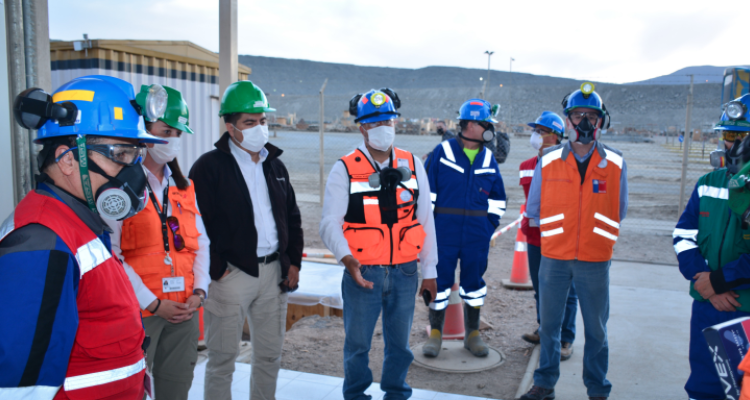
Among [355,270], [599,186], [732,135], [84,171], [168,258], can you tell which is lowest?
[355,270]

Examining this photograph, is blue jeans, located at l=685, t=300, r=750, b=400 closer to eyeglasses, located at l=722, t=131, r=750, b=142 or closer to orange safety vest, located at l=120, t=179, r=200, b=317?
eyeglasses, located at l=722, t=131, r=750, b=142

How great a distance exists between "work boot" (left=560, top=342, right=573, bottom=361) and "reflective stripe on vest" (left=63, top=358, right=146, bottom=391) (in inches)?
147

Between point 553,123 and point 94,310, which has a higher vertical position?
point 553,123

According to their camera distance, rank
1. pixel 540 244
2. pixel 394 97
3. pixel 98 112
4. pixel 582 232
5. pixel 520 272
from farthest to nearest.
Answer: pixel 520 272 → pixel 540 244 → pixel 394 97 → pixel 582 232 → pixel 98 112

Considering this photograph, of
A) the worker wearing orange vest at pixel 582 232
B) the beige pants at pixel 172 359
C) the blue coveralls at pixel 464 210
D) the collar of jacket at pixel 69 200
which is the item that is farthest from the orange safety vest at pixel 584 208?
the collar of jacket at pixel 69 200

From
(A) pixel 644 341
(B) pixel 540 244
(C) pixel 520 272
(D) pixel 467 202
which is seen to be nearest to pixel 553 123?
(B) pixel 540 244

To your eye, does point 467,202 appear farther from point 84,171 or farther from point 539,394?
point 84,171

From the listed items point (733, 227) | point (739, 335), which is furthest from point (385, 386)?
point (733, 227)

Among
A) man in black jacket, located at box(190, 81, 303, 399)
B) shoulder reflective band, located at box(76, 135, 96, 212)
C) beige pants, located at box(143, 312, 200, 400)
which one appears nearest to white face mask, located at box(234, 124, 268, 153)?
man in black jacket, located at box(190, 81, 303, 399)

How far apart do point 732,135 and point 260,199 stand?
3.05m

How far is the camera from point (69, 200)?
1.55m

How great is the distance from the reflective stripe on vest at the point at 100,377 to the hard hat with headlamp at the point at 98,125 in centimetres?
51

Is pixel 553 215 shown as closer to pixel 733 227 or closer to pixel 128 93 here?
pixel 733 227

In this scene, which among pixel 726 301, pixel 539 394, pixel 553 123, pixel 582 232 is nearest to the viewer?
pixel 726 301
